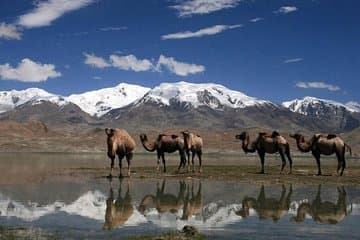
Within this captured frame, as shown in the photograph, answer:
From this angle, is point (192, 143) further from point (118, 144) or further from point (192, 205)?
point (192, 205)

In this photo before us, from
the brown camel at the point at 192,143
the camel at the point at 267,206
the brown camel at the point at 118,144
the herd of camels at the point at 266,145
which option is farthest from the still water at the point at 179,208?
the herd of camels at the point at 266,145

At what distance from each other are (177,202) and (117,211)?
353 cm

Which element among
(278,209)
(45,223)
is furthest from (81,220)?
(278,209)

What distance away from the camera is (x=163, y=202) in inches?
850

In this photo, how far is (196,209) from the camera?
782 inches

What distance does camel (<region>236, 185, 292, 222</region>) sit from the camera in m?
18.6

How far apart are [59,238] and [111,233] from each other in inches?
55.8

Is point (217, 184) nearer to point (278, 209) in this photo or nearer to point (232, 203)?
point (232, 203)

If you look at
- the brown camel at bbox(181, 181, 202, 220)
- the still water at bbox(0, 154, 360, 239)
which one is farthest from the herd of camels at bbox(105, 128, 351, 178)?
the brown camel at bbox(181, 181, 202, 220)

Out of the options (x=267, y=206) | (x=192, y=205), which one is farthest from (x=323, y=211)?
(x=192, y=205)

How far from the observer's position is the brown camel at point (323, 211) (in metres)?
17.9

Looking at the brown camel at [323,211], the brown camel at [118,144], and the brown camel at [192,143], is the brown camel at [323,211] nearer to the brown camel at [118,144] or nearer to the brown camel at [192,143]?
the brown camel at [118,144]

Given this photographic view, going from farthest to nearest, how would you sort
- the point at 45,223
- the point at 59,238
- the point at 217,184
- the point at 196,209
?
the point at 217,184
the point at 196,209
the point at 45,223
the point at 59,238

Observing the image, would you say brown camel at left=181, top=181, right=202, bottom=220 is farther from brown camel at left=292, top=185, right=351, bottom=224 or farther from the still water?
brown camel at left=292, top=185, right=351, bottom=224
